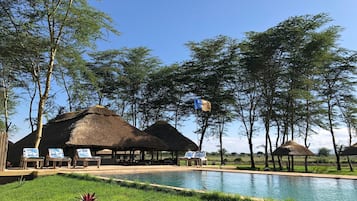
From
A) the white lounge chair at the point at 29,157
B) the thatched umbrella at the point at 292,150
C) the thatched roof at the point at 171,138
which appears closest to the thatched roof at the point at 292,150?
the thatched umbrella at the point at 292,150

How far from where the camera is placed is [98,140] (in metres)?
15.3

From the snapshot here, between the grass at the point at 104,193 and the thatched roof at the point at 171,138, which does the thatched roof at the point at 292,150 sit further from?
the grass at the point at 104,193

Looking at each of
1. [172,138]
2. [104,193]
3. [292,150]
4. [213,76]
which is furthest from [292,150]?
[104,193]

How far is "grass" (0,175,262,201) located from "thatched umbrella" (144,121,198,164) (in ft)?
40.2

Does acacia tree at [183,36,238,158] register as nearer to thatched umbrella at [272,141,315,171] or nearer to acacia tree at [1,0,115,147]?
thatched umbrella at [272,141,315,171]

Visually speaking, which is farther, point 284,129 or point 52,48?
point 284,129

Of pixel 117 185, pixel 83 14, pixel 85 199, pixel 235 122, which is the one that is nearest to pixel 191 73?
pixel 235 122

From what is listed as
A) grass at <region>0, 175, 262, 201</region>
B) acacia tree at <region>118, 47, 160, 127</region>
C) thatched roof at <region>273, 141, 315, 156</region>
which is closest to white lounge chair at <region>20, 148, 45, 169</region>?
grass at <region>0, 175, 262, 201</region>

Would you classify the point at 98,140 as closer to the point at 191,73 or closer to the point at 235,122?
the point at 191,73

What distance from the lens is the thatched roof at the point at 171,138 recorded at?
19844 mm

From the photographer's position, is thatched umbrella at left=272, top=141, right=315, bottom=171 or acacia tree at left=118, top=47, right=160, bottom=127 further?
acacia tree at left=118, top=47, right=160, bottom=127

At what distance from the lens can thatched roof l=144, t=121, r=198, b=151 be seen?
19.8 meters

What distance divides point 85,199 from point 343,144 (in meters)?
21.8

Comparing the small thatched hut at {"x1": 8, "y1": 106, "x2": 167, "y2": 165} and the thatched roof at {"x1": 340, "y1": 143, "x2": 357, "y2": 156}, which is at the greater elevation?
the small thatched hut at {"x1": 8, "y1": 106, "x2": 167, "y2": 165}
